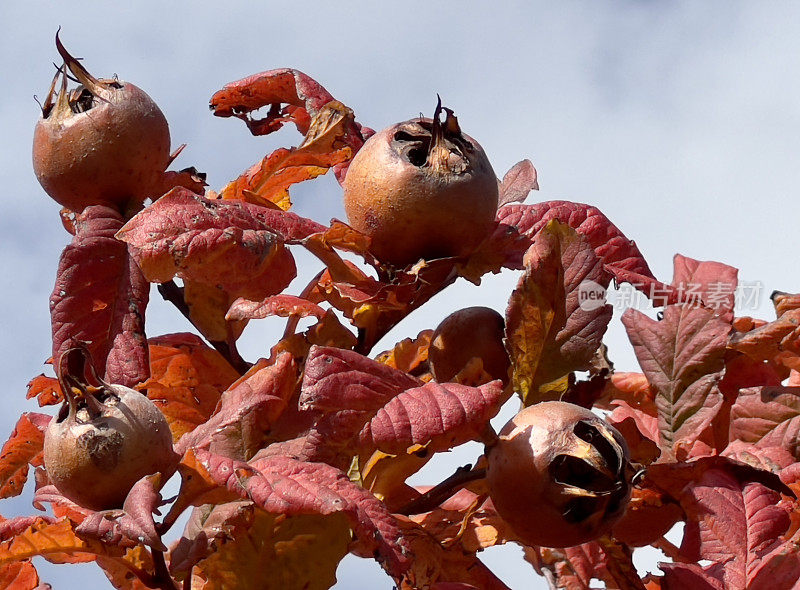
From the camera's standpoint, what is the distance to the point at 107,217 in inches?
69.6

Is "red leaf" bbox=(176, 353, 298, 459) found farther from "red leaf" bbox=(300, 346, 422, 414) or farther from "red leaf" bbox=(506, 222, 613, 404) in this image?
"red leaf" bbox=(506, 222, 613, 404)

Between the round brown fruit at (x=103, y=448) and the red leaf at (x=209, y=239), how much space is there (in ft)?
0.77

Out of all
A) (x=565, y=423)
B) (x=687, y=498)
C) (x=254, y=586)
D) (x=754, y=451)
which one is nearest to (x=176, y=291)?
(x=254, y=586)

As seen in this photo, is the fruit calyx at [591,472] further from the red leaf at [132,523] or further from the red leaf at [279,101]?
the red leaf at [279,101]

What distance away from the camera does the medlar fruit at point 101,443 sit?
1.38 metres

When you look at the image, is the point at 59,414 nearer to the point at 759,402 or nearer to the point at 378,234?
the point at 378,234

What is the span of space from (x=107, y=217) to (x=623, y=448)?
0.93 metres

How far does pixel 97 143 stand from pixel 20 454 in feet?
2.01

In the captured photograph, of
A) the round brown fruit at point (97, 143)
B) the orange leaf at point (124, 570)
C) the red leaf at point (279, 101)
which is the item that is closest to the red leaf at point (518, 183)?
the red leaf at point (279, 101)

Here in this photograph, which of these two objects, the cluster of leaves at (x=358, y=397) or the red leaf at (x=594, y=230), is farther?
the red leaf at (x=594, y=230)

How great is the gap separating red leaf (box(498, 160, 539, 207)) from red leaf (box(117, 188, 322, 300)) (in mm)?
499

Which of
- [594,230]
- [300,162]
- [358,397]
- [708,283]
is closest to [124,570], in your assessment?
[358,397]

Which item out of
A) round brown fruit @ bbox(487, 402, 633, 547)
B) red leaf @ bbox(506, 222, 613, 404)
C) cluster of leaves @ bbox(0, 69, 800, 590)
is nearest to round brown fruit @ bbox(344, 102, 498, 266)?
cluster of leaves @ bbox(0, 69, 800, 590)

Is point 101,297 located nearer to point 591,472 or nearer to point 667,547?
point 591,472
